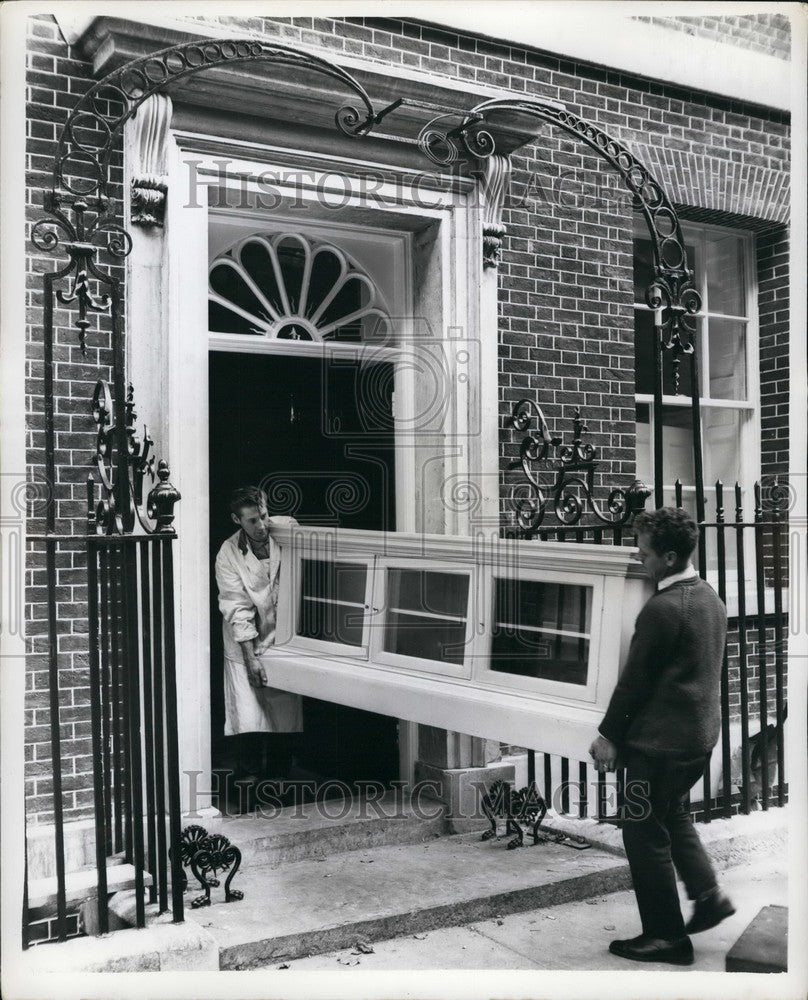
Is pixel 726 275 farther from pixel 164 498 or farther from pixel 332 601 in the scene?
pixel 164 498

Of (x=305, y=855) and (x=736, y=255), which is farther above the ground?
(x=736, y=255)

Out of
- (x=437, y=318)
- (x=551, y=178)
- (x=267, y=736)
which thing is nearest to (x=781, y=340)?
(x=551, y=178)

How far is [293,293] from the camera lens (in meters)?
5.96

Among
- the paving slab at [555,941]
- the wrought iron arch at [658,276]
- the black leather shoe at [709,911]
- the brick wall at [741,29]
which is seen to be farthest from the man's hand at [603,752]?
the brick wall at [741,29]

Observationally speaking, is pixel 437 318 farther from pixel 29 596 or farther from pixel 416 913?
pixel 416 913

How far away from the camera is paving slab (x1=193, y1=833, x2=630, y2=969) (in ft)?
14.2

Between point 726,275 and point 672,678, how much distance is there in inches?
182

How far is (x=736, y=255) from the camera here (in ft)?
25.2

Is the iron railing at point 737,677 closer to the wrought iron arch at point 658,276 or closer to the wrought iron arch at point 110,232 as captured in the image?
the wrought iron arch at point 658,276

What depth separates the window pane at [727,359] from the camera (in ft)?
25.2

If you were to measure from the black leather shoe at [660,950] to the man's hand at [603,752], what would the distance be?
2.53 ft

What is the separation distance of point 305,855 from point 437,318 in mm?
2977

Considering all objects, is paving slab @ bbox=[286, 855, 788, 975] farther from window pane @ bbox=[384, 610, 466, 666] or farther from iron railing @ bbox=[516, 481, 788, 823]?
window pane @ bbox=[384, 610, 466, 666]

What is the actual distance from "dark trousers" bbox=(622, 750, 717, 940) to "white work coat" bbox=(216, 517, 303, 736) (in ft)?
6.84
